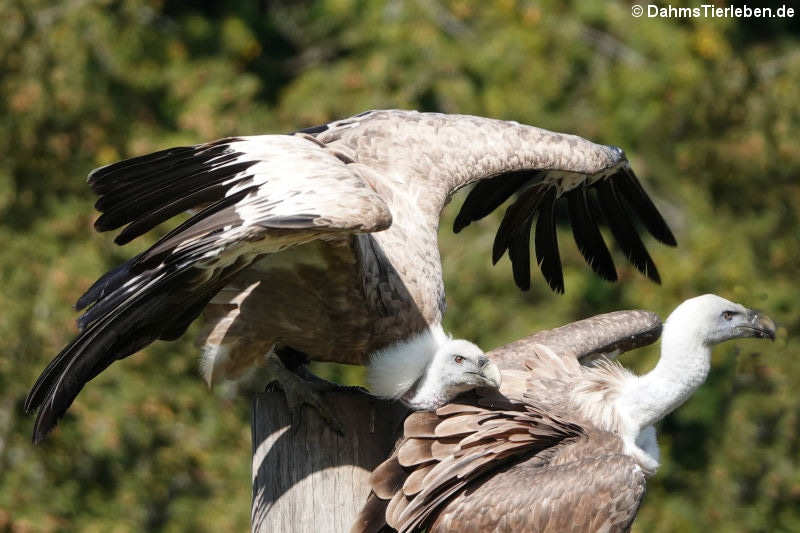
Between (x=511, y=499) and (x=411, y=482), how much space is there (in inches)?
12.0

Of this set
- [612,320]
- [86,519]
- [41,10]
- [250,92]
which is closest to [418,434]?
[612,320]

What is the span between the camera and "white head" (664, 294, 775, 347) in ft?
13.9

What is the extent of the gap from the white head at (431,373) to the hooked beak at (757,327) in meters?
0.94

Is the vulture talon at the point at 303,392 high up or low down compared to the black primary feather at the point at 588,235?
up

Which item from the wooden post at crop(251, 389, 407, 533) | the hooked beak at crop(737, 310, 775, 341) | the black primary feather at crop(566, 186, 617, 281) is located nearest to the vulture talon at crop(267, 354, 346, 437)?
the wooden post at crop(251, 389, 407, 533)

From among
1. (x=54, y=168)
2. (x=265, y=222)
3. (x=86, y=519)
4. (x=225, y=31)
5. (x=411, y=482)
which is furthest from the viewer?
(x=225, y=31)

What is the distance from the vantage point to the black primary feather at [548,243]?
5.56 m

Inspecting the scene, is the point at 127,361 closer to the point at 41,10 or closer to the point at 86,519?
the point at 86,519

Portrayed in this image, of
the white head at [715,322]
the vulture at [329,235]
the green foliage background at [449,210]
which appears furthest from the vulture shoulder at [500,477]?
the green foliage background at [449,210]

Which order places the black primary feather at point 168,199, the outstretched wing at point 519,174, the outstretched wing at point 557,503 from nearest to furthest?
the outstretched wing at point 557,503
the black primary feather at point 168,199
the outstretched wing at point 519,174

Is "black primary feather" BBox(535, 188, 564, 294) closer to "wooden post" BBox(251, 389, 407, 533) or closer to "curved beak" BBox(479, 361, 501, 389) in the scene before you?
"curved beak" BBox(479, 361, 501, 389)

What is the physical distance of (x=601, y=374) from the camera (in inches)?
173

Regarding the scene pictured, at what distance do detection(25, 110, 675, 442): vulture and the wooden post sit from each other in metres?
0.20

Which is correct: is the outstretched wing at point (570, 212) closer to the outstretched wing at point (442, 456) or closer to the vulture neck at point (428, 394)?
the vulture neck at point (428, 394)
